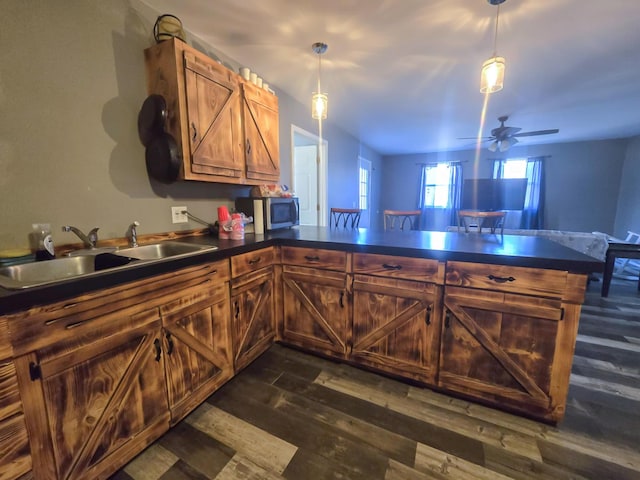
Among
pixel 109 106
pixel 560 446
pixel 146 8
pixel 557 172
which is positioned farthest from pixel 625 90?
pixel 109 106

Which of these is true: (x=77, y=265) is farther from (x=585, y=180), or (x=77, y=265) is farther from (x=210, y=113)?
(x=585, y=180)

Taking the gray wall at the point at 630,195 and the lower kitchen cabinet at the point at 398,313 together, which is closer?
the lower kitchen cabinet at the point at 398,313

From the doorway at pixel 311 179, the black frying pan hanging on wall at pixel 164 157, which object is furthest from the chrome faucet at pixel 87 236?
the doorway at pixel 311 179

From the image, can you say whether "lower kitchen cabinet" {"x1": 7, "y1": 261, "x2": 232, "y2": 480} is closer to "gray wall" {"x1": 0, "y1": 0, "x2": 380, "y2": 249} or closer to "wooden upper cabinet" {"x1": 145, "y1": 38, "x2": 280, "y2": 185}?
"gray wall" {"x1": 0, "y1": 0, "x2": 380, "y2": 249}

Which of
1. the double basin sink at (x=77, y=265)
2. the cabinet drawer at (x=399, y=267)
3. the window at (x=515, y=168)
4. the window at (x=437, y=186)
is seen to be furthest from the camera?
the window at (x=437, y=186)

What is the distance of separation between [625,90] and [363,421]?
14.8 feet

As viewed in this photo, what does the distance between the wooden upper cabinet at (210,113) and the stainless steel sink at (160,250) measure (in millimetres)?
445

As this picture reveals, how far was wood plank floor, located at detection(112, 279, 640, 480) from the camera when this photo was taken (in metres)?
1.13

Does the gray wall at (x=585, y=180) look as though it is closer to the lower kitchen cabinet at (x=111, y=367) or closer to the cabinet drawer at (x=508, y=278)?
the cabinet drawer at (x=508, y=278)

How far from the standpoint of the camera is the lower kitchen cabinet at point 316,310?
1.76 metres

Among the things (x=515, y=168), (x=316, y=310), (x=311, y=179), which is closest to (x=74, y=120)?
(x=316, y=310)

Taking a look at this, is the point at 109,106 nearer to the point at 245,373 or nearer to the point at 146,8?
the point at 146,8

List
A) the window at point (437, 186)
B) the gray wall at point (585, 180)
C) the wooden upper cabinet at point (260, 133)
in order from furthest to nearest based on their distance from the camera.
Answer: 1. the window at point (437, 186)
2. the gray wall at point (585, 180)
3. the wooden upper cabinet at point (260, 133)

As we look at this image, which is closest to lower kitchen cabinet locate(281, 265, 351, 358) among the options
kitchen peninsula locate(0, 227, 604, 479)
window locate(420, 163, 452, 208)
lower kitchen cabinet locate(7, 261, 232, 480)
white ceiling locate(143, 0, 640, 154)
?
kitchen peninsula locate(0, 227, 604, 479)
